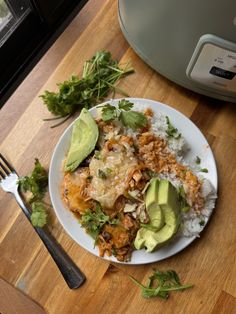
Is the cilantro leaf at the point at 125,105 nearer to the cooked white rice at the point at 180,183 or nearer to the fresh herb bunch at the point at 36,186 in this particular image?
the cooked white rice at the point at 180,183

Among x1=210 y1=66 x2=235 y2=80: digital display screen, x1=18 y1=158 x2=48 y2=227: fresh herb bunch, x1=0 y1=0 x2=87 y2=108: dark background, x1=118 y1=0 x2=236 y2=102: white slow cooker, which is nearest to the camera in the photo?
x1=118 y1=0 x2=236 y2=102: white slow cooker

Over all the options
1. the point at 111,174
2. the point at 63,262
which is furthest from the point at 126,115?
the point at 63,262

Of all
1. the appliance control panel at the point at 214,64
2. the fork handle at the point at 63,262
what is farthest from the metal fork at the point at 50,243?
the appliance control panel at the point at 214,64

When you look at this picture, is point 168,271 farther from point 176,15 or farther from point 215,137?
point 176,15

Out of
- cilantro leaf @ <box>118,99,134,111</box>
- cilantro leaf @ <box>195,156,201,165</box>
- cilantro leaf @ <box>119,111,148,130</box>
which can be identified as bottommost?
cilantro leaf @ <box>195,156,201,165</box>

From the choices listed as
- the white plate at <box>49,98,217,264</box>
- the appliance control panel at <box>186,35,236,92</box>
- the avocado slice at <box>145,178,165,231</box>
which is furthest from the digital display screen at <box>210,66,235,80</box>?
the avocado slice at <box>145,178,165,231</box>

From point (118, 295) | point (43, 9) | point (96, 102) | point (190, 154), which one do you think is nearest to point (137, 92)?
point (96, 102)

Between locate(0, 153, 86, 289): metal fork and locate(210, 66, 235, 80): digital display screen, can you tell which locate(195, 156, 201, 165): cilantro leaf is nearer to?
locate(210, 66, 235, 80): digital display screen
